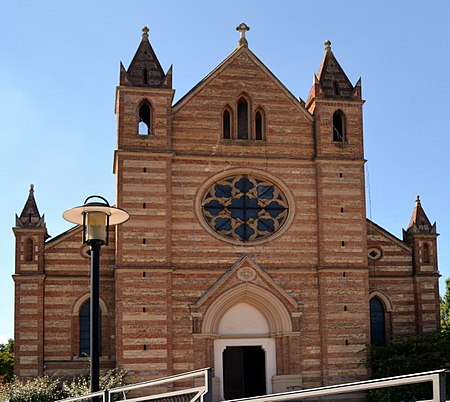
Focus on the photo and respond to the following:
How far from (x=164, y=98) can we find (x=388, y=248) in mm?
11408

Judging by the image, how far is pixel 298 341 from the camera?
100 feet

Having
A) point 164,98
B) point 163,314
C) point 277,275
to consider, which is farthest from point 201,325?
point 164,98

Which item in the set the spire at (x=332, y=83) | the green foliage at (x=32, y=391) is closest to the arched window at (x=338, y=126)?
the spire at (x=332, y=83)

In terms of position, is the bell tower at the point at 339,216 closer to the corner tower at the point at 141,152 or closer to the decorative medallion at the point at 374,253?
the decorative medallion at the point at 374,253

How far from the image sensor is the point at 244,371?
30984mm

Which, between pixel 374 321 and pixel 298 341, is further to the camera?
pixel 374 321

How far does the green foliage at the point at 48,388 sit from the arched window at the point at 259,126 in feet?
36.5

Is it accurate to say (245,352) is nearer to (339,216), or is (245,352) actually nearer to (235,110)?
(339,216)

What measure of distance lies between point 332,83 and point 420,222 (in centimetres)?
713

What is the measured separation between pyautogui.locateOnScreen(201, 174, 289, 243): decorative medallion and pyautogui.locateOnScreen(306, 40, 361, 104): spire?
184 inches

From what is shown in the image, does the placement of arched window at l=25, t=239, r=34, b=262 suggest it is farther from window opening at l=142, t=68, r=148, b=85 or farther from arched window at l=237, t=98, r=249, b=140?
arched window at l=237, t=98, r=249, b=140

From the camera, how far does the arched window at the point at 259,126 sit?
3247 centimetres

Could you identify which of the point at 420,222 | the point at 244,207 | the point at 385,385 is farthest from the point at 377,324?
the point at 385,385

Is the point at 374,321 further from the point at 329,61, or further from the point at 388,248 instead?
the point at 329,61
